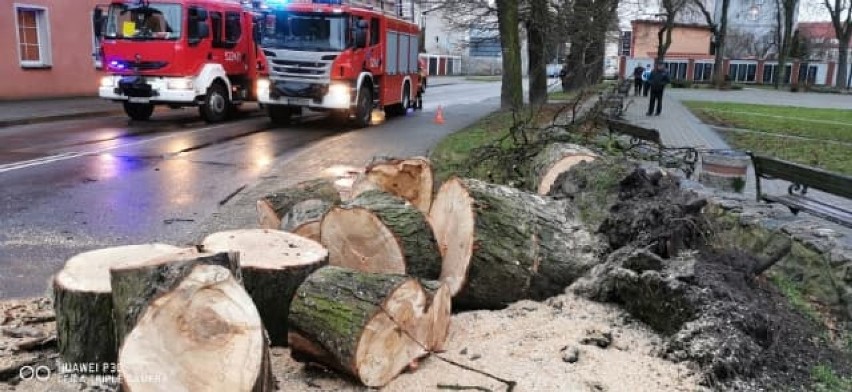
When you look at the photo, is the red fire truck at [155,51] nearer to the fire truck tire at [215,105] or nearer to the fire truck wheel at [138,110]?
the fire truck tire at [215,105]

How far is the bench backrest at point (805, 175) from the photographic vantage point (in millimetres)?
5996

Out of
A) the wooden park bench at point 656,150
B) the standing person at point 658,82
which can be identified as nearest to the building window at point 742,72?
the standing person at point 658,82

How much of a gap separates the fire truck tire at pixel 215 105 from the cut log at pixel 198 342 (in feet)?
49.5

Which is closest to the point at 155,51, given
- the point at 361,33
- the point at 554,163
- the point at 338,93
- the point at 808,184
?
the point at 338,93

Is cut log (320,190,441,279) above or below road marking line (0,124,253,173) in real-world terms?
above

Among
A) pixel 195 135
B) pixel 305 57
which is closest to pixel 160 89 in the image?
pixel 195 135

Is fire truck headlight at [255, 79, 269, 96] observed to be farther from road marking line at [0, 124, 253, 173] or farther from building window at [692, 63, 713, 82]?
building window at [692, 63, 713, 82]

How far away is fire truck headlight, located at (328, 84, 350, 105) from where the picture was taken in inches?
659

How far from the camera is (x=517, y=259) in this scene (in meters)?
4.84

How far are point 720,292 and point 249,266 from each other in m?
2.70

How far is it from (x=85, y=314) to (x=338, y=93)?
13.5m

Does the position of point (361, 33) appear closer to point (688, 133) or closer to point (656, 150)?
point (688, 133)

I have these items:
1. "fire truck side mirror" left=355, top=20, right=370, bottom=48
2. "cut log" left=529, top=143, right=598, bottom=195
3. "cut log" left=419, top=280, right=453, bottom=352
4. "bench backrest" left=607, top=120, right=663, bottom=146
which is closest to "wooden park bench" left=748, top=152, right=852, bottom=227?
"cut log" left=529, top=143, right=598, bottom=195

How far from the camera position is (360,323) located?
358 centimetres
